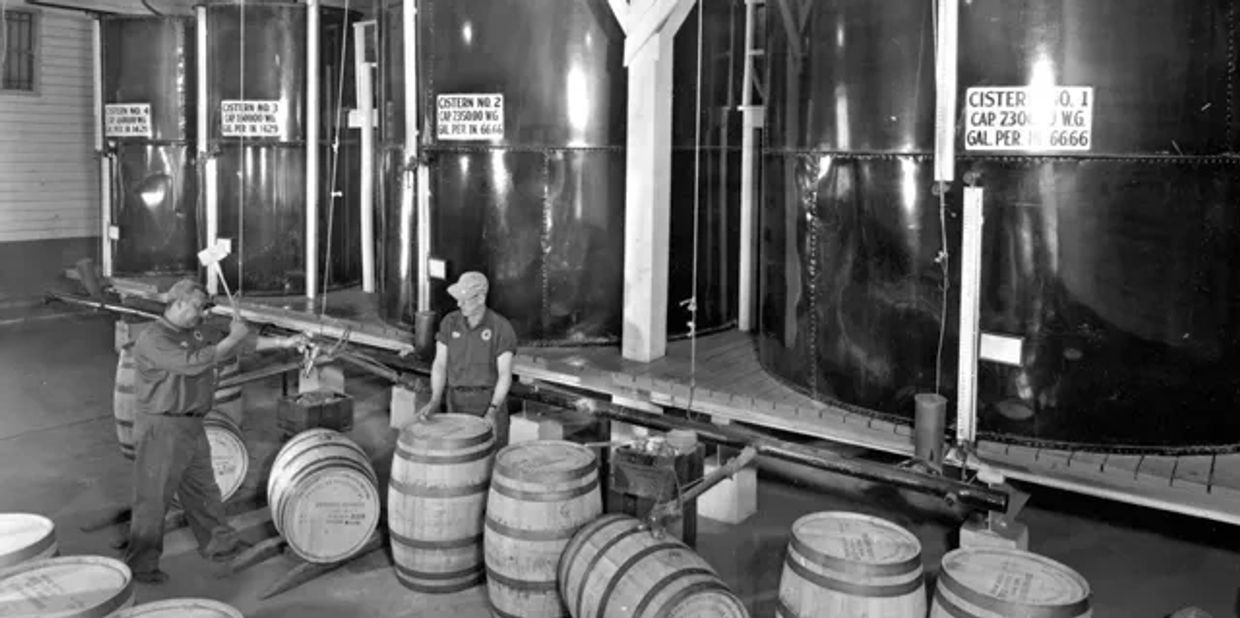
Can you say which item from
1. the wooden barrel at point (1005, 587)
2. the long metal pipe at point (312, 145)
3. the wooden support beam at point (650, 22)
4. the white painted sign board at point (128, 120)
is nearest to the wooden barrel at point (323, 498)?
the wooden barrel at point (1005, 587)

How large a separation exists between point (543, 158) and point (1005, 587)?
5.55 m

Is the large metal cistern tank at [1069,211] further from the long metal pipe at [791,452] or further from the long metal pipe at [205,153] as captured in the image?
the long metal pipe at [205,153]

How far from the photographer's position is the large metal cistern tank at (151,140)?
523 inches

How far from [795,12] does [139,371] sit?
505 cm

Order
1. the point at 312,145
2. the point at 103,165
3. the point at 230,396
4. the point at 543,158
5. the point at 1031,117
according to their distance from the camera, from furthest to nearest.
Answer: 1. the point at 103,165
2. the point at 312,145
3. the point at 543,158
4. the point at 230,396
5. the point at 1031,117

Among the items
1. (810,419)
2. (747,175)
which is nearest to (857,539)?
(810,419)

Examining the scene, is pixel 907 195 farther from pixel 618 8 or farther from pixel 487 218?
pixel 487 218

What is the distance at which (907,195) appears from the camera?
659 cm

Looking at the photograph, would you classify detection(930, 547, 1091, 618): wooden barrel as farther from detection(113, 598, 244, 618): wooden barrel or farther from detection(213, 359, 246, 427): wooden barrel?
detection(213, 359, 246, 427): wooden barrel

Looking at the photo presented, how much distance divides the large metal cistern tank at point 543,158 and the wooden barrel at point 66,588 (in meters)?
4.98

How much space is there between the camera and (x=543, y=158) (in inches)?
351

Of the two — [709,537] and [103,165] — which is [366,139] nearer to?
[103,165]

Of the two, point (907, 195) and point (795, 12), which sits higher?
point (795, 12)

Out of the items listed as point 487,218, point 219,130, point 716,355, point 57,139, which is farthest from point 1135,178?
point 57,139
